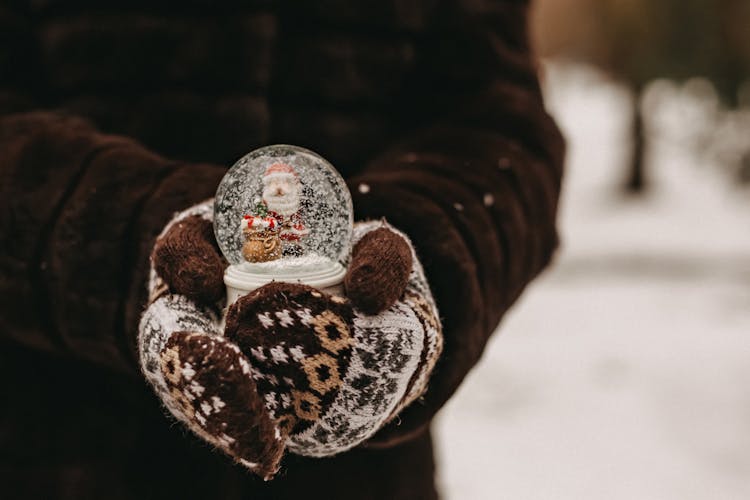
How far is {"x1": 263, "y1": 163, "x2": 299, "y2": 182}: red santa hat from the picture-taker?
814 mm

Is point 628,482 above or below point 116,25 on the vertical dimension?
below

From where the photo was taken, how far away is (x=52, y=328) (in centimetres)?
93

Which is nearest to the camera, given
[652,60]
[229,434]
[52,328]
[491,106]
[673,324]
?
[229,434]

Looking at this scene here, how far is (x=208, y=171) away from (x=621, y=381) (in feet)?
9.57

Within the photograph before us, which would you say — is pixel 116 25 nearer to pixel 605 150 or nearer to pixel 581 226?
pixel 581 226

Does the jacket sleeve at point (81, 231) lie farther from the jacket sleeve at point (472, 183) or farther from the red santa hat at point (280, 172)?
the jacket sleeve at point (472, 183)

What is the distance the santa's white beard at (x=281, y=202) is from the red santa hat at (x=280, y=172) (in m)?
0.02

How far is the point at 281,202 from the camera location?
2.67ft

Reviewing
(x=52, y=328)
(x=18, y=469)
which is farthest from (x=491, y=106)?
(x=18, y=469)

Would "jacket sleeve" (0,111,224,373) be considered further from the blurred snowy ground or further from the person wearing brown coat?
the blurred snowy ground

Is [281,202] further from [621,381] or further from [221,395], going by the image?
[621,381]

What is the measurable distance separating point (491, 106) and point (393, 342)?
0.60 meters

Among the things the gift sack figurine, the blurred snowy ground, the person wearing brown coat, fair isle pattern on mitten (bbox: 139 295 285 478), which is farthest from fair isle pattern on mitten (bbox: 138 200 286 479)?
the blurred snowy ground

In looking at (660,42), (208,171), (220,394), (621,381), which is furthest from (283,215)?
(660,42)
